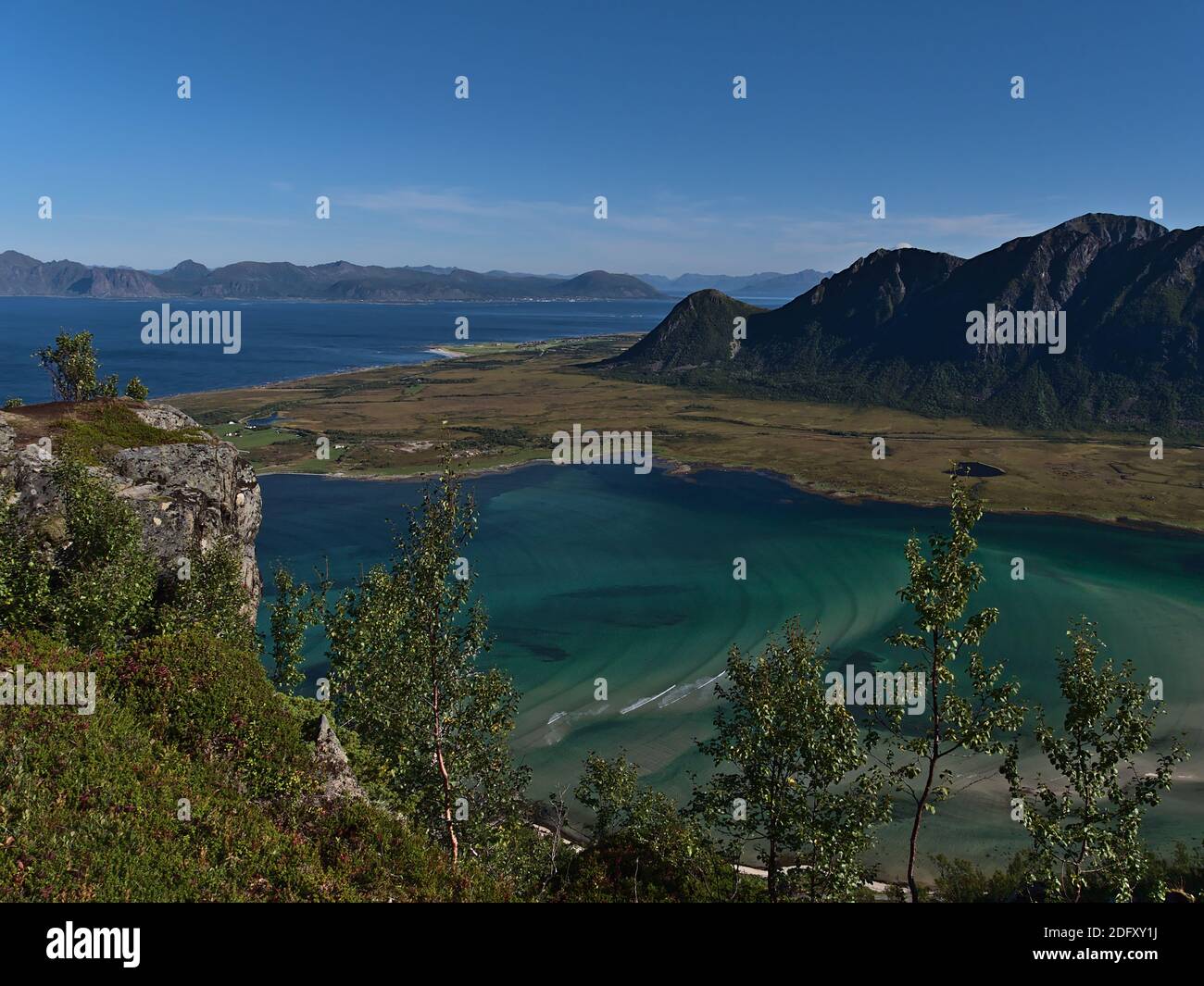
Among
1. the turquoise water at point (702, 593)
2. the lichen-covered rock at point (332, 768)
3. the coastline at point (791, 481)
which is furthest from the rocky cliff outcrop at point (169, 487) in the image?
the coastline at point (791, 481)

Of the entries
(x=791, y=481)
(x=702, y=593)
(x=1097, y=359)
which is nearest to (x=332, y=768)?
(x=702, y=593)

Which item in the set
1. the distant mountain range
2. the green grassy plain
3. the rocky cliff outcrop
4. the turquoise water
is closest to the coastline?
the green grassy plain

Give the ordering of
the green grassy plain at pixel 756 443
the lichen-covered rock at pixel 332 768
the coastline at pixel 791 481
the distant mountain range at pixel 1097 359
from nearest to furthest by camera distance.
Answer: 1. the lichen-covered rock at pixel 332 768
2. the coastline at pixel 791 481
3. the green grassy plain at pixel 756 443
4. the distant mountain range at pixel 1097 359

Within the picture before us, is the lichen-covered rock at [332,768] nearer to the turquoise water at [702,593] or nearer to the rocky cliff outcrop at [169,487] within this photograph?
the rocky cliff outcrop at [169,487]

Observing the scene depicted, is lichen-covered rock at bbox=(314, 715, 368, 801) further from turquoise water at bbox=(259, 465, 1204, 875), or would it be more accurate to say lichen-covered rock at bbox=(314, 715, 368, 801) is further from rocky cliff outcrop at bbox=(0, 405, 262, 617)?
turquoise water at bbox=(259, 465, 1204, 875)

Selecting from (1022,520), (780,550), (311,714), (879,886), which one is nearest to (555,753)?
(879,886)
